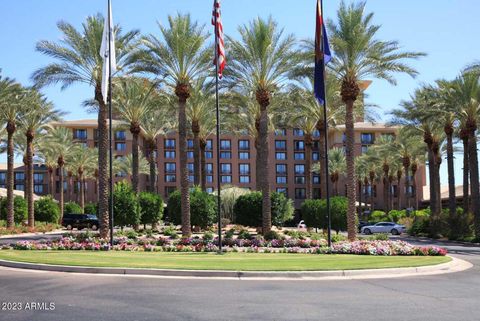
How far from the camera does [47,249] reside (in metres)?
26.8

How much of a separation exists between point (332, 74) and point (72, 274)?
23.7 meters

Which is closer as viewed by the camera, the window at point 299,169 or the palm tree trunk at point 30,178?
the palm tree trunk at point 30,178

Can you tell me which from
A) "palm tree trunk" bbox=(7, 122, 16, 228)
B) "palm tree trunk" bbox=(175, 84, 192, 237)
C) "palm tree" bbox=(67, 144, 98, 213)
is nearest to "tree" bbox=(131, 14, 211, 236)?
"palm tree trunk" bbox=(175, 84, 192, 237)

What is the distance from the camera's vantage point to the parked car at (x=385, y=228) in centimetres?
5909

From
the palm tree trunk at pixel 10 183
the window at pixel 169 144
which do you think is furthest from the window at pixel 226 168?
the palm tree trunk at pixel 10 183

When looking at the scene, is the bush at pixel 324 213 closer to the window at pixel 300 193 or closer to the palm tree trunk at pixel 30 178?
the palm tree trunk at pixel 30 178

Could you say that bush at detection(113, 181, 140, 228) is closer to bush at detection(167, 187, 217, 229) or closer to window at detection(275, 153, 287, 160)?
bush at detection(167, 187, 217, 229)

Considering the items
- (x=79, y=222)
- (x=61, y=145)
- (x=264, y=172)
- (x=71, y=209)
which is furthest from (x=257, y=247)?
(x=71, y=209)

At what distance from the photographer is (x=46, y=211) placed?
65875 mm

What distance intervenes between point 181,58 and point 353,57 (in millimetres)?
9885

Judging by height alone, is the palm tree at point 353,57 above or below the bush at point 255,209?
above

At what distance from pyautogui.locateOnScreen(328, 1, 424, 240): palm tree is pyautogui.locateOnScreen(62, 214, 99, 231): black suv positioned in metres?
39.9

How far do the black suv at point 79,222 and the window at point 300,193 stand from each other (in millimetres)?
53624

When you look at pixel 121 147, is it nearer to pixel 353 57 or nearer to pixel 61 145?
pixel 61 145
